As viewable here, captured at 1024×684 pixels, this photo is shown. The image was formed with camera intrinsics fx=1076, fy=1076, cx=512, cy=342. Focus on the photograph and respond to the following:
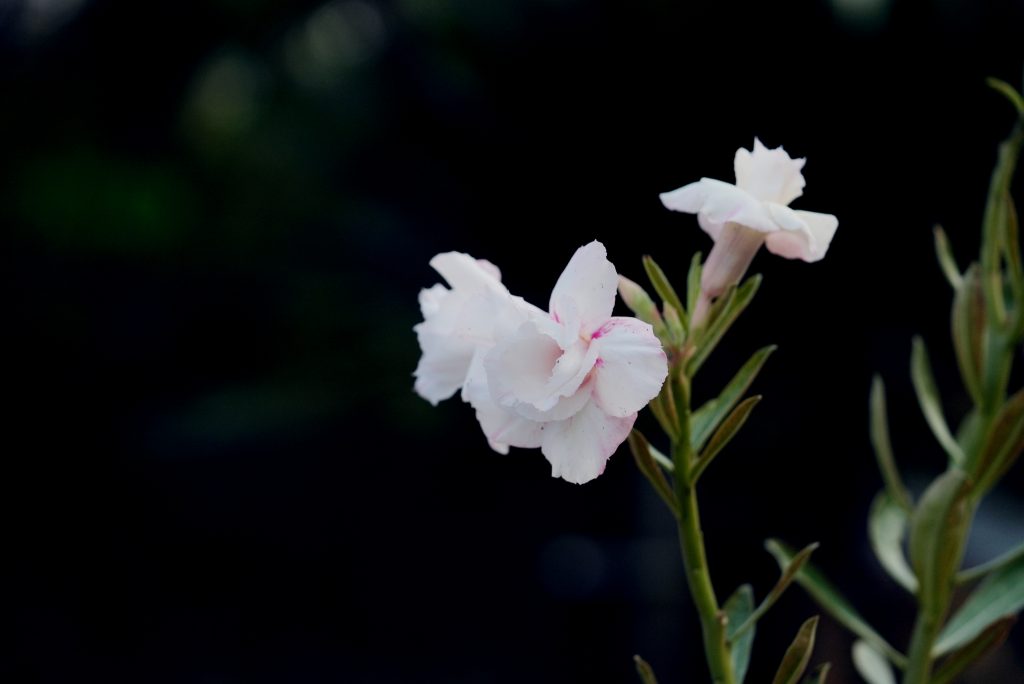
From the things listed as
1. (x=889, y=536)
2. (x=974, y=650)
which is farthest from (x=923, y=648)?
(x=889, y=536)

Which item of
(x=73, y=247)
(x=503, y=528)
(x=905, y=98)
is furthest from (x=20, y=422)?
(x=905, y=98)

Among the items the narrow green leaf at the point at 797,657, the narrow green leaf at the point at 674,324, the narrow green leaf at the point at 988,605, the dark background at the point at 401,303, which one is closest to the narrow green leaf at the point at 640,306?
the narrow green leaf at the point at 674,324

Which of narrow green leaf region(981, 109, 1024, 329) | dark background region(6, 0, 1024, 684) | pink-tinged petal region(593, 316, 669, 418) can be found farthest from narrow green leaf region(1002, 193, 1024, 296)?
dark background region(6, 0, 1024, 684)

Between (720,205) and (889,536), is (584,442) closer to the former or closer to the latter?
(720,205)

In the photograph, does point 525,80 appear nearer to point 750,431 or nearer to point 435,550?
point 750,431

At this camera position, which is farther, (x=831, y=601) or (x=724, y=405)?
(x=831, y=601)

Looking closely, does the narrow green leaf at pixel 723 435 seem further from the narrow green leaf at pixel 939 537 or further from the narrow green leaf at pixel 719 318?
the narrow green leaf at pixel 939 537
